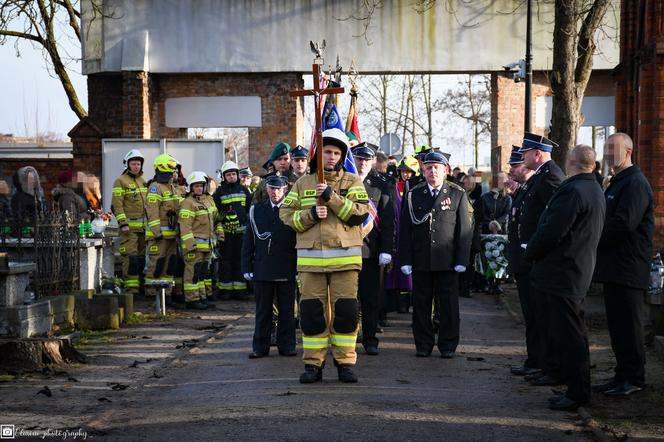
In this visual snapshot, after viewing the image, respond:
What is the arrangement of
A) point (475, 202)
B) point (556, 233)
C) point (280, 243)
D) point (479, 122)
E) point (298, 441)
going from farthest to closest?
point (479, 122) → point (475, 202) → point (280, 243) → point (556, 233) → point (298, 441)

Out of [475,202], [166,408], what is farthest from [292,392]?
[475,202]

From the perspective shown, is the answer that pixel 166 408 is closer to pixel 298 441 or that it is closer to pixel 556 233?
pixel 298 441

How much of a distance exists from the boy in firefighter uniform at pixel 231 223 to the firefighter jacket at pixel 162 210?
110 cm

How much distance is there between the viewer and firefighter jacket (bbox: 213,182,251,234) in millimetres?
17516

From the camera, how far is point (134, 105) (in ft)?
93.9

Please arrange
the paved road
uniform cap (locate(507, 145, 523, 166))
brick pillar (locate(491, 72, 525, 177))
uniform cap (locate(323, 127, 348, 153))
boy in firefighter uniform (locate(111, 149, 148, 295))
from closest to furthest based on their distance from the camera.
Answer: the paved road
uniform cap (locate(323, 127, 348, 153))
uniform cap (locate(507, 145, 523, 166))
boy in firefighter uniform (locate(111, 149, 148, 295))
brick pillar (locate(491, 72, 525, 177))

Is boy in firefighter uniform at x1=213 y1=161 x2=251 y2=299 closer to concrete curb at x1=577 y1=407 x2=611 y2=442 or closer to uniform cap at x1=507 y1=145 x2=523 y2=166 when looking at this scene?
uniform cap at x1=507 y1=145 x2=523 y2=166

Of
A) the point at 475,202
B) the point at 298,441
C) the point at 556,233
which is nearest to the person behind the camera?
the point at 298,441

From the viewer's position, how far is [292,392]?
8.88 m

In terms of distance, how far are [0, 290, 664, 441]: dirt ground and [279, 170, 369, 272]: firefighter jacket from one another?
1.09m

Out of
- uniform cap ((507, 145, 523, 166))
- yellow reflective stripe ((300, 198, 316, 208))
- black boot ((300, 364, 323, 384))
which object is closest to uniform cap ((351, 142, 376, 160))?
uniform cap ((507, 145, 523, 166))

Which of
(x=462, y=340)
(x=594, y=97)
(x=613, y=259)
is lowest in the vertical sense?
(x=462, y=340)

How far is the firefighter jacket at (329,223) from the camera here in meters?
9.38

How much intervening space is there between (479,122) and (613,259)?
4215cm
